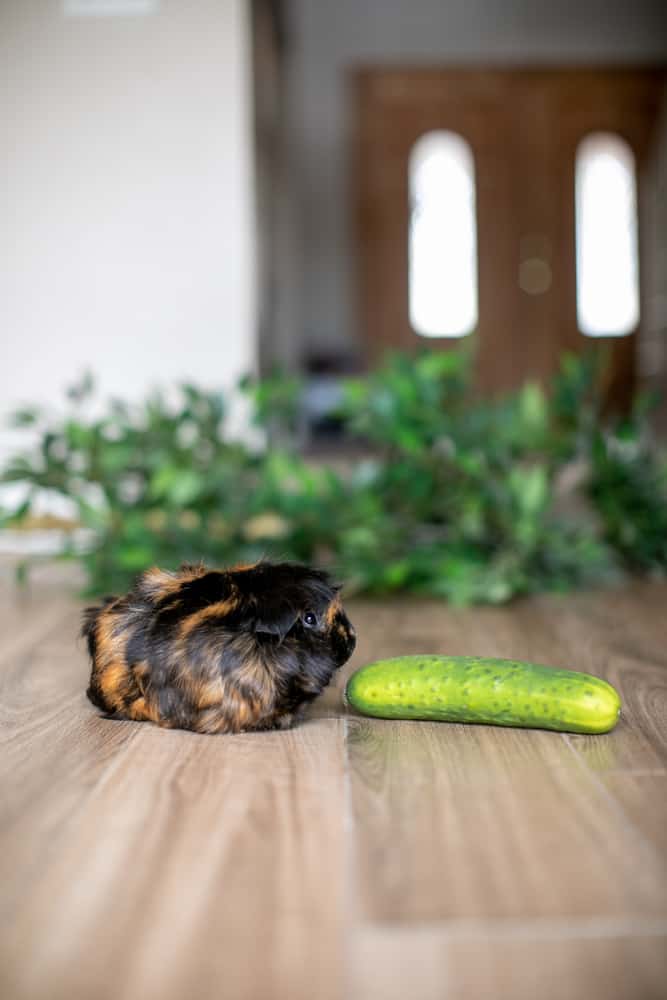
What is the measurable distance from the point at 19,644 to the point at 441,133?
622 centimetres

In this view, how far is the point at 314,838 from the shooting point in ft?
2.82

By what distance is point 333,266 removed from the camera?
7.21 meters

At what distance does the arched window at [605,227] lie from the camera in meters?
7.09

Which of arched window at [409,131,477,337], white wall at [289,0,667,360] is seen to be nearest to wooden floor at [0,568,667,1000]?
arched window at [409,131,477,337]

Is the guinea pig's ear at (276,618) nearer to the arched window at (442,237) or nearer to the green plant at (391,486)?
the green plant at (391,486)

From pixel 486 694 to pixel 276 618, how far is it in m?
0.28

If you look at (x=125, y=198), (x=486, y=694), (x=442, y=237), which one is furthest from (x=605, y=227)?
(x=486, y=694)

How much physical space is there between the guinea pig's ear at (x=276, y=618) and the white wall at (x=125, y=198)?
2696 millimetres

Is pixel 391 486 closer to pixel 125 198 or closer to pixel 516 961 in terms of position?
pixel 516 961

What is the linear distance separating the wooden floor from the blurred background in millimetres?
1068

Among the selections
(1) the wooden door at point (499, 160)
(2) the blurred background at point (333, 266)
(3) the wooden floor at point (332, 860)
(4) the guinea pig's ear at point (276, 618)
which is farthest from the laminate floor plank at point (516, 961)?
(1) the wooden door at point (499, 160)

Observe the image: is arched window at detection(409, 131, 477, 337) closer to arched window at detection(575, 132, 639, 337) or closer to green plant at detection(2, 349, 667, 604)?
arched window at detection(575, 132, 639, 337)

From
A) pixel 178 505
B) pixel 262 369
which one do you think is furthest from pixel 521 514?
pixel 262 369

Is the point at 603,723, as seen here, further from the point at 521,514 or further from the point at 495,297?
the point at 495,297
